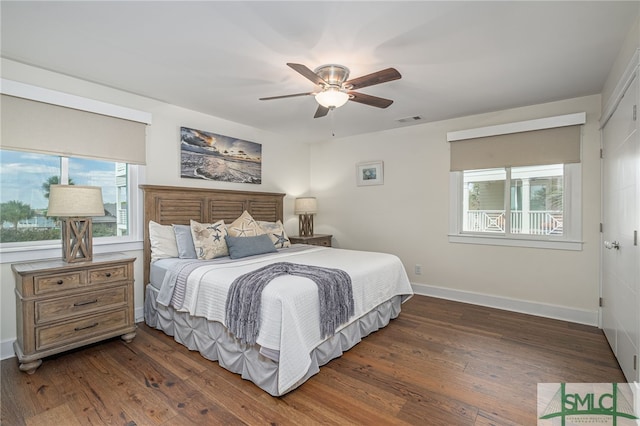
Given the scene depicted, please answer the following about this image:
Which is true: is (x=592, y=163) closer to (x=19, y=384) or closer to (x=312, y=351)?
(x=312, y=351)

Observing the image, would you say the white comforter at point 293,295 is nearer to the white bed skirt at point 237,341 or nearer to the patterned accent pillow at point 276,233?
the white bed skirt at point 237,341

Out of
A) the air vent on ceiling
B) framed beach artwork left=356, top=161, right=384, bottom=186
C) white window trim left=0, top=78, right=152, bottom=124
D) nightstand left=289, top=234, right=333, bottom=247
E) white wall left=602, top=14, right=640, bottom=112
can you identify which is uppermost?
the air vent on ceiling

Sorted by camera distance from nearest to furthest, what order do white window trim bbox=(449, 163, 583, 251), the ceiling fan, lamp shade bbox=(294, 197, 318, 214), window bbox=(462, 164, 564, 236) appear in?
1. the ceiling fan
2. white window trim bbox=(449, 163, 583, 251)
3. window bbox=(462, 164, 564, 236)
4. lamp shade bbox=(294, 197, 318, 214)

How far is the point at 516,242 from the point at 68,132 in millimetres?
4940

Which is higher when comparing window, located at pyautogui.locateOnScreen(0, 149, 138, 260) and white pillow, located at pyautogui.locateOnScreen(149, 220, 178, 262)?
window, located at pyautogui.locateOnScreen(0, 149, 138, 260)

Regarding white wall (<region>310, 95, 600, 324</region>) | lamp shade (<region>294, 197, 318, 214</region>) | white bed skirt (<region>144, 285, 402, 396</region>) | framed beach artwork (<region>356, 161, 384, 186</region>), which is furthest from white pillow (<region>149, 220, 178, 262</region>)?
framed beach artwork (<region>356, 161, 384, 186</region>)

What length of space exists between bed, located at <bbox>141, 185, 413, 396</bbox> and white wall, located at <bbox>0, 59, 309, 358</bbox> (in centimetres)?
23

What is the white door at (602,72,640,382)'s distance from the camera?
198cm

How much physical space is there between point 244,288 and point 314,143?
381 cm

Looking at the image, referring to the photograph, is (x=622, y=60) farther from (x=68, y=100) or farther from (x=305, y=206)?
(x=68, y=100)

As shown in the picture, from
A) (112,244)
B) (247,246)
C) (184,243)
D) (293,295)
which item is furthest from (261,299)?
(112,244)

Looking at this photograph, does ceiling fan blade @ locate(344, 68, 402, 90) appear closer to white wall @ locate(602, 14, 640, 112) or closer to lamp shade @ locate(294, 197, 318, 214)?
white wall @ locate(602, 14, 640, 112)

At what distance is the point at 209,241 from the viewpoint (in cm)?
330

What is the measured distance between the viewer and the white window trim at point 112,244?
8.51 feet
